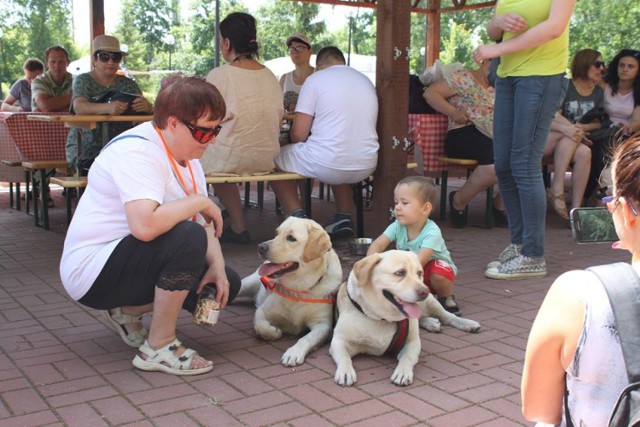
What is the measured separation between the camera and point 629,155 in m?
1.43

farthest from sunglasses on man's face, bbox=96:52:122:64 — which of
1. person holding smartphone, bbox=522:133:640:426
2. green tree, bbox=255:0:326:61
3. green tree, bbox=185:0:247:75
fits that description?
green tree, bbox=185:0:247:75

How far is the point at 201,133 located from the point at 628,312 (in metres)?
2.31

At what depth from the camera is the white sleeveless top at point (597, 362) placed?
1392 millimetres

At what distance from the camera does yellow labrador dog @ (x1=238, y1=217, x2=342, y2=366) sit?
3.84 metres

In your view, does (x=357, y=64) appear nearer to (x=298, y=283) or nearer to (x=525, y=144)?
(x=525, y=144)

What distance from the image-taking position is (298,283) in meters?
3.93

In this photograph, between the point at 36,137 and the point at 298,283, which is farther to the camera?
the point at 36,137

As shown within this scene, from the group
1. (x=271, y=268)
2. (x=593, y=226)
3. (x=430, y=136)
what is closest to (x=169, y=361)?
(x=271, y=268)

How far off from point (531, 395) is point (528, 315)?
297 centimetres

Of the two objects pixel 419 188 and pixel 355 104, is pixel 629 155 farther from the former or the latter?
pixel 355 104

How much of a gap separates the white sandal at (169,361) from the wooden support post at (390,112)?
3.04 metres

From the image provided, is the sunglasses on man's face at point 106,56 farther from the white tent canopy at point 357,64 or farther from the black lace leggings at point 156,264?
the white tent canopy at point 357,64

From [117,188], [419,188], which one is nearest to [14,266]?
[117,188]

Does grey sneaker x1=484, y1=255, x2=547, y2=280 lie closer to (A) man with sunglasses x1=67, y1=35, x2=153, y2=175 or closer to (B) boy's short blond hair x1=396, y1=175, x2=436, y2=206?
(B) boy's short blond hair x1=396, y1=175, x2=436, y2=206
